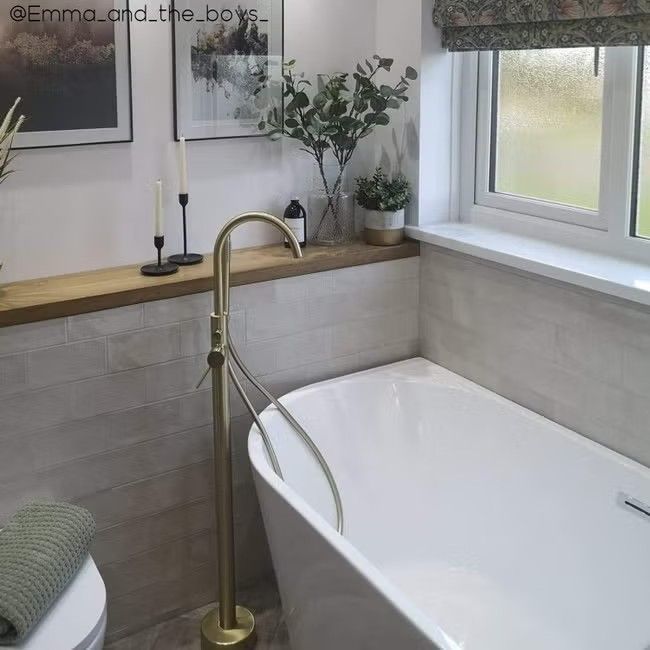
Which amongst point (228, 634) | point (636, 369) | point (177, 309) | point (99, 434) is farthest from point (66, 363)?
point (636, 369)

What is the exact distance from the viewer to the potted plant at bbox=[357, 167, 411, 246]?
2785 mm

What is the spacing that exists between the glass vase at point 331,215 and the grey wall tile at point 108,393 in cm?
75

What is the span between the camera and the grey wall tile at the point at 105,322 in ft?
7.53

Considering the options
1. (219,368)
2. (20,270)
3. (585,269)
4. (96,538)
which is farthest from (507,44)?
(96,538)

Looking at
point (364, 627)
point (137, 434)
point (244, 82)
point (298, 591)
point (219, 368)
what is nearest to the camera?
point (364, 627)

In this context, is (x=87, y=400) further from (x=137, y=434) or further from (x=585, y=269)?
(x=585, y=269)

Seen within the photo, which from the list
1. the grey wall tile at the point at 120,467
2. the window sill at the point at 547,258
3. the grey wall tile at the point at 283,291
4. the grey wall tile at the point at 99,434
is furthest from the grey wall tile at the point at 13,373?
the window sill at the point at 547,258

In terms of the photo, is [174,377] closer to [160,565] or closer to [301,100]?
[160,565]

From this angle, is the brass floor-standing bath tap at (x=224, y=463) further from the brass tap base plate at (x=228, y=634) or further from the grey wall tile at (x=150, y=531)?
the grey wall tile at (x=150, y=531)

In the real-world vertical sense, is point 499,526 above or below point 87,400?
below

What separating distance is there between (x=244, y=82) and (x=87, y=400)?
3.34 feet

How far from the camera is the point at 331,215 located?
2816 mm

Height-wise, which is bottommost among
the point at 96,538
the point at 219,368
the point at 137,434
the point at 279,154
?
the point at 96,538

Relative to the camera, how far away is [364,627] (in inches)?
70.1
